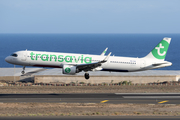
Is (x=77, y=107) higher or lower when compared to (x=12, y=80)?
lower

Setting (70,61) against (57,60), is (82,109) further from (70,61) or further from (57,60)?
(57,60)

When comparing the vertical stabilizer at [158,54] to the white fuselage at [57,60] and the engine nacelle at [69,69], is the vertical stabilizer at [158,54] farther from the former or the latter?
the engine nacelle at [69,69]

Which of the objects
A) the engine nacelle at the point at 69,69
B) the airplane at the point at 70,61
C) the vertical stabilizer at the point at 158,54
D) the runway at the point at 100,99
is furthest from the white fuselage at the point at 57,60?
the runway at the point at 100,99

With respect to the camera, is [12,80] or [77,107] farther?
[12,80]

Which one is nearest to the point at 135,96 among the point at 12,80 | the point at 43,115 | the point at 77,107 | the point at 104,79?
the point at 77,107

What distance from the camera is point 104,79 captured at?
80.1m

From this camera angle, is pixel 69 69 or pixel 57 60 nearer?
pixel 69 69

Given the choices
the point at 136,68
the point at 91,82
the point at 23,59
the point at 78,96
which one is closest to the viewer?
the point at 78,96

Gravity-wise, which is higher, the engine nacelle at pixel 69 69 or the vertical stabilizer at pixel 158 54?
the vertical stabilizer at pixel 158 54

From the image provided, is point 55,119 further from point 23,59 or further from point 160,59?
point 160,59

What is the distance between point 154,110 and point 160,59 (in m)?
26.2

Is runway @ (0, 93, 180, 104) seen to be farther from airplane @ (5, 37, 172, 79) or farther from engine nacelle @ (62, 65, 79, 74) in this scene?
airplane @ (5, 37, 172, 79)

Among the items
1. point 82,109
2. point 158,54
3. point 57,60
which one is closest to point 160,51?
point 158,54

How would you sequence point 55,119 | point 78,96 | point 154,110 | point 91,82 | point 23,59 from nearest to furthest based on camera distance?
point 55,119 < point 154,110 < point 78,96 < point 23,59 < point 91,82
